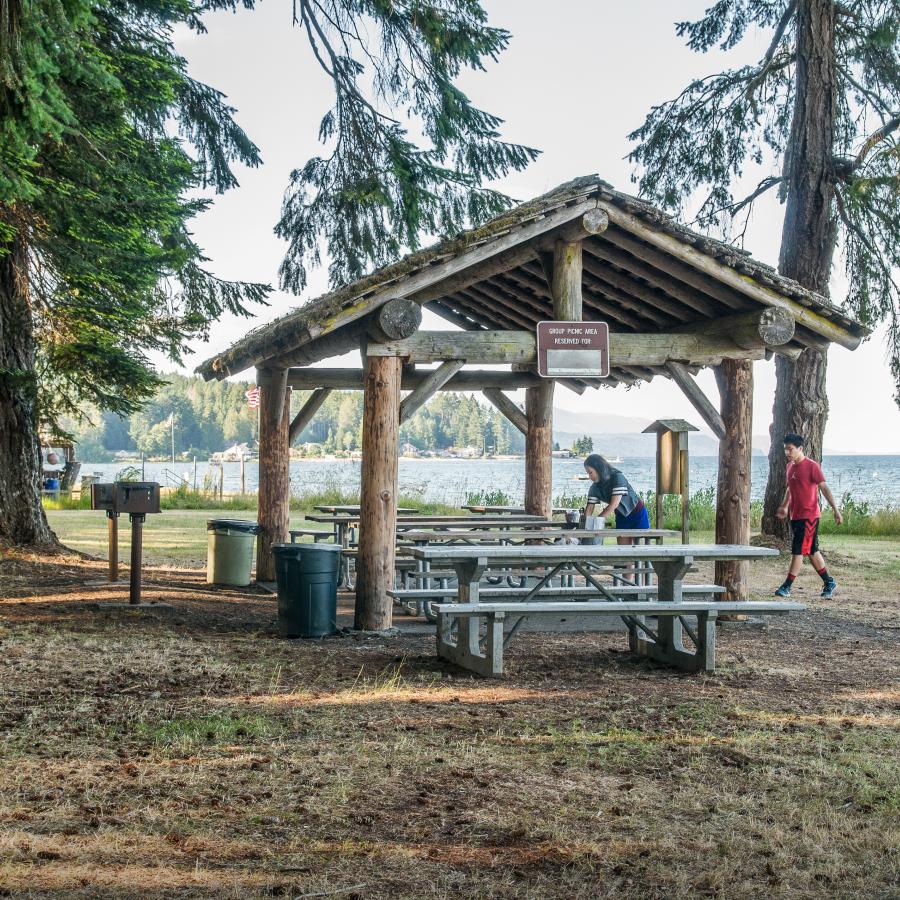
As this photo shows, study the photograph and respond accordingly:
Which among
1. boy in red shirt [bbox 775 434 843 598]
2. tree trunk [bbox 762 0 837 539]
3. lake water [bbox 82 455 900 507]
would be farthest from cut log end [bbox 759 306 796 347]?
lake water [bbox 82 455 900 507]

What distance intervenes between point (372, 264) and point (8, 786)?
13204 mm

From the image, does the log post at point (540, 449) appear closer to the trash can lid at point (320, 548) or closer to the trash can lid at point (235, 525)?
the trash can lid at point (235, 525)

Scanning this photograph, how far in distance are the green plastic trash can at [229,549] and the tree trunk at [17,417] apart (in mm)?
2656

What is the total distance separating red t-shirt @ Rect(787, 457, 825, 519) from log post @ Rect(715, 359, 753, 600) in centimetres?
197

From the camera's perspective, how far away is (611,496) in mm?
11305

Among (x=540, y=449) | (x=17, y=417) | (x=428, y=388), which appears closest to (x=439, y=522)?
(x=540, y=449)

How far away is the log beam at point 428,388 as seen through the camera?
974cm

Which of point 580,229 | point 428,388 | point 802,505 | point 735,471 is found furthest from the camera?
point 802,505

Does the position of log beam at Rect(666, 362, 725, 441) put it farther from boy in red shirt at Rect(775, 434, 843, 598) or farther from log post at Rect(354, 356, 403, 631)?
log post at Rect(354, 356, 403, 631)

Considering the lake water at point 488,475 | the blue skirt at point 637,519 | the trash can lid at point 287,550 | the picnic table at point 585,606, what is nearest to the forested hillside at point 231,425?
the lake water at point 488,475

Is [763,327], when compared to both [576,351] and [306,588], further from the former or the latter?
[306,588]

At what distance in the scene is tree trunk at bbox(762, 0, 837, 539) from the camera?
1858 centimetres

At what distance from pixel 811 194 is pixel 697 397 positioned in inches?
384

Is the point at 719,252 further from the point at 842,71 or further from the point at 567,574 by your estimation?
the point at 842,71
